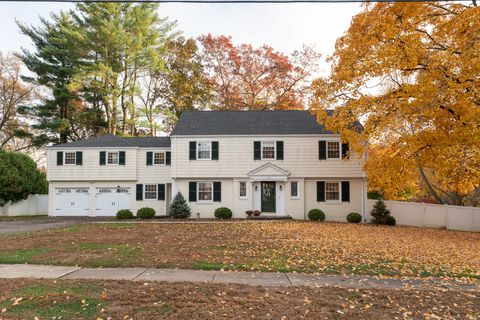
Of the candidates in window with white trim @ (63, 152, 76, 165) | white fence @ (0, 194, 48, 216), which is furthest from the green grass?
white fence @ (0, 194, 48, 216)

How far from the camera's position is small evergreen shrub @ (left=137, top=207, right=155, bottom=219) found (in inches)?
955

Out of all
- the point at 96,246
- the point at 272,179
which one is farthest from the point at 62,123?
the point at 96,246

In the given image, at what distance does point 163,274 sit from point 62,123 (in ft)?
99.8

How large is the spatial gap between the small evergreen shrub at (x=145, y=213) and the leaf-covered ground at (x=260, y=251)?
323 inches

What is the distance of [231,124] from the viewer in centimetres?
2573

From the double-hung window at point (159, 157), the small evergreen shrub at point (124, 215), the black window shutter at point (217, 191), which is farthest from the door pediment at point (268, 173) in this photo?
the small evergreen shrub at point (124, 215)

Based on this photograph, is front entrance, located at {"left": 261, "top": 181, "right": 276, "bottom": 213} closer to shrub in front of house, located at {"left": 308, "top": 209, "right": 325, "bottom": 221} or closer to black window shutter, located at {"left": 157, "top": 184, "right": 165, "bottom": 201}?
shrub in front of house, located at {"left": 308, "top": 209, "right": 325, "bottom": 221}

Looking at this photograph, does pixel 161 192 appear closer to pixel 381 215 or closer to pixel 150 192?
pixel 150 192

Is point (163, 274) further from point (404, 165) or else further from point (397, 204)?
point (397, 204)

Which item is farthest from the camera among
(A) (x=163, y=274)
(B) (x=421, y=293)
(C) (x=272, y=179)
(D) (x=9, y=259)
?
(C) (x=272, y=179)

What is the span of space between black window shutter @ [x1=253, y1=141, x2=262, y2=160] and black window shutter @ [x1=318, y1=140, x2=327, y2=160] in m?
3.85

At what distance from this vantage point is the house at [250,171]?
24.1m

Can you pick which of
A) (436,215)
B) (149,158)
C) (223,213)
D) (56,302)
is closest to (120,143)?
(149,158)

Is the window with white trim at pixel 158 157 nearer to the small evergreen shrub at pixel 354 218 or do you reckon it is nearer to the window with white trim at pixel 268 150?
the window with white trim at pixel 268 150
